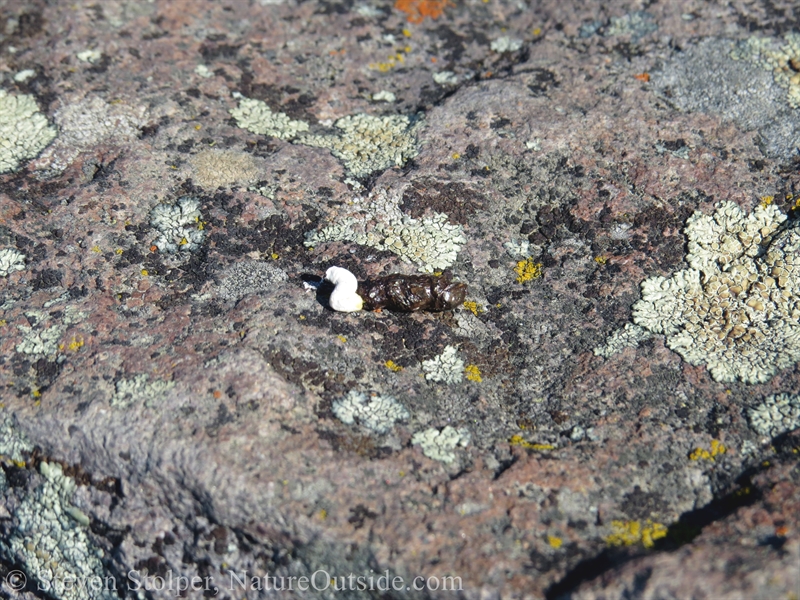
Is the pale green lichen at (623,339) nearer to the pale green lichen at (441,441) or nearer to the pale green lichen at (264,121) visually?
the pale green lichen at (441,441)

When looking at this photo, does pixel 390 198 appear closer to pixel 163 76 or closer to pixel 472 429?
pixel 472 429

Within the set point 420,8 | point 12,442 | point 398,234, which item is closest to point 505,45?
point 420,8

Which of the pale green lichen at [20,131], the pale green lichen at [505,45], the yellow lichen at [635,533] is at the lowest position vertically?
the yellow lichen at [635,533]

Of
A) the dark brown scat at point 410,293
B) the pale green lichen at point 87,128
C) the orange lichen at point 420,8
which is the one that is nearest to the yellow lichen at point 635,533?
the dark brown scat at point 410,293

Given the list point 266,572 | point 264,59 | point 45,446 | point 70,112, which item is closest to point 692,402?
point 266,572

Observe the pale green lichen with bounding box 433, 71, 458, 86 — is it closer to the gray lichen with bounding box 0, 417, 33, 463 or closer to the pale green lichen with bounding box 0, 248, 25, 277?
the pale green lichen with bounding box 0, 248, 25, 277
